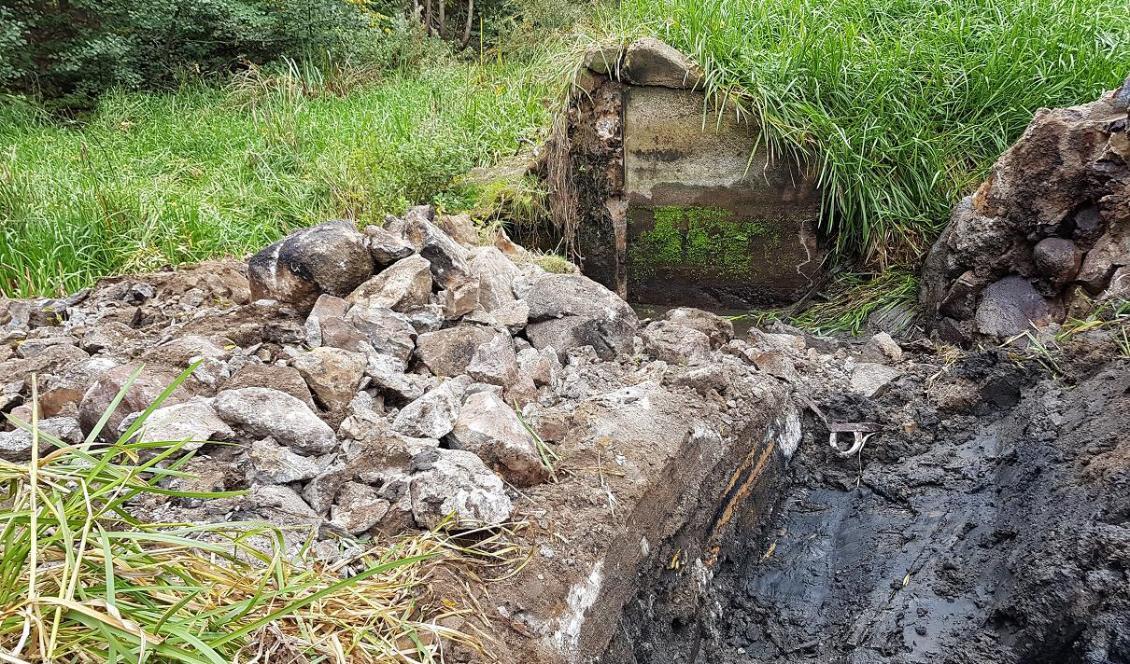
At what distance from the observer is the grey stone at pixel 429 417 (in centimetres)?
169

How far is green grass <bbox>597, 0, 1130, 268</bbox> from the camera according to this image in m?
4.05

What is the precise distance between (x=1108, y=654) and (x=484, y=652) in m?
1.11

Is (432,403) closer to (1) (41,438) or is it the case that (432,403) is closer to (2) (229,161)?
(1) (41,438)

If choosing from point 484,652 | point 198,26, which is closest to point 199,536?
point 484,652

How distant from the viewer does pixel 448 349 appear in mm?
2191

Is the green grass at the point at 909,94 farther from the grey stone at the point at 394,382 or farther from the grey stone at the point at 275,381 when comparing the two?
the grey stone at the point at 275,381

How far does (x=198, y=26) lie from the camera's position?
307 inches

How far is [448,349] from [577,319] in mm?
526

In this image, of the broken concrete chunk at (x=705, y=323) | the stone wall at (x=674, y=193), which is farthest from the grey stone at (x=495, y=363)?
the stone wall at (x=674, y=193)

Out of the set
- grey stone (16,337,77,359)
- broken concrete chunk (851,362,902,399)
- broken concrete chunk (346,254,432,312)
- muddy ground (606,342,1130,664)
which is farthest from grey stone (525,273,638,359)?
grey stone (16,337,77,359)

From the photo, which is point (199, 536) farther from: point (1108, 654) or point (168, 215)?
point (168, 215)

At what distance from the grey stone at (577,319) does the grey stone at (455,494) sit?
94 centimetres

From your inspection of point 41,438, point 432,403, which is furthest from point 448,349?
point 41,438

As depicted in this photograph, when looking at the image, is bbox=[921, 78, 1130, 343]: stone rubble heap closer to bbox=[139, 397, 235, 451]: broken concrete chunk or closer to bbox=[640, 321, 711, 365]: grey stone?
bbox=[640, 321, 711, 365]: grey stone
